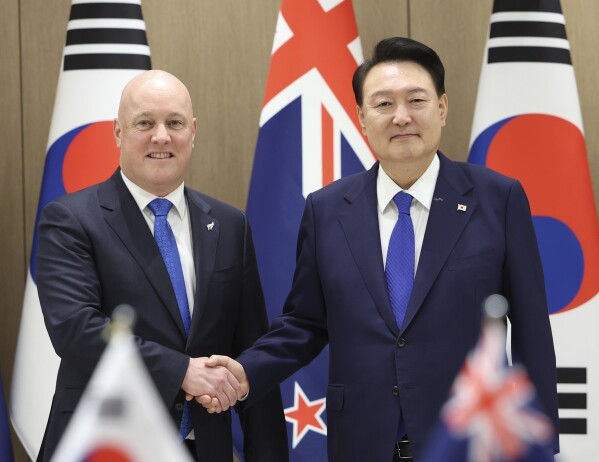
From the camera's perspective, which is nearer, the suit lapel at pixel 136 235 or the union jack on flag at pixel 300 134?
the suit lapel at pixel 136 235

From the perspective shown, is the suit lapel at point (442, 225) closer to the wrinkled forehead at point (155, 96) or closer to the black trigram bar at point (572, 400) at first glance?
the wrinkled forehead at point (155, 96)

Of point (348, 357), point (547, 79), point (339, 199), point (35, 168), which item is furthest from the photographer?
point (35, 168)

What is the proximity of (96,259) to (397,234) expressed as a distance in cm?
79

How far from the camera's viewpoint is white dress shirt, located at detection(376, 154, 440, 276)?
2.43 meters

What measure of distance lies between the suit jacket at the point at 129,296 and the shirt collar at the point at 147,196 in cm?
2

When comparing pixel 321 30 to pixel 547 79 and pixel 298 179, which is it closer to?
pixel 298 179

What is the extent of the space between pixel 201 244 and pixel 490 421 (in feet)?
5.54

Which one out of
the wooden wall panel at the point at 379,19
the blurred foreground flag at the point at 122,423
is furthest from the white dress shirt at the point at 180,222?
the wooden wall panel at the point at 379,19

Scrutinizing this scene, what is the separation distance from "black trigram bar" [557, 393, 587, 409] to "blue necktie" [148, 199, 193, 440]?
59.1 inches

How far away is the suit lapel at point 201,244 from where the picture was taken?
2.44 m

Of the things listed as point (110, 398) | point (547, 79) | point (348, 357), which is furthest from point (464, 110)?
point (110, 398)

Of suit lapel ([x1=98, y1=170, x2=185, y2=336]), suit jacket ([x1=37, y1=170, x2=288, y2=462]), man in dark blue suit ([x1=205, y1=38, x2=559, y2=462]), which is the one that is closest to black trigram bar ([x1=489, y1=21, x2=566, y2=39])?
man in dark blue suit ([x1=205, y1=38, x2=559, y2=462])

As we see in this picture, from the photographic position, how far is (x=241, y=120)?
4141mm

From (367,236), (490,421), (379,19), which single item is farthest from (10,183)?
(490,421)
